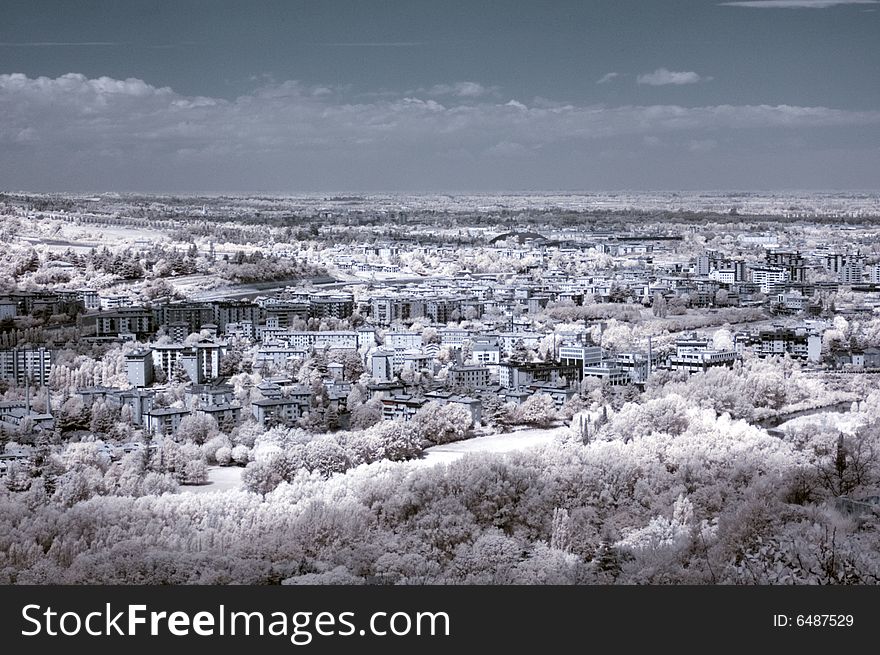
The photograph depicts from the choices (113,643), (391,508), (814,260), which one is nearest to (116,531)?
(113,643)

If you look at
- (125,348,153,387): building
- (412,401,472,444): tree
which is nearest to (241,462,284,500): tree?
(412,401,472,444): tree

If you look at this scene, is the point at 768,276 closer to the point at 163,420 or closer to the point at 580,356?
the point at 580,356

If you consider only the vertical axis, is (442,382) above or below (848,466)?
above

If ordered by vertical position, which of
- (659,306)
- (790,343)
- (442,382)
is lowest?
(442,382)

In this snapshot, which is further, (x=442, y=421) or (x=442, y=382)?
(x=442, y=382)

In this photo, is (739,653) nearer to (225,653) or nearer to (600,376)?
(225,653)

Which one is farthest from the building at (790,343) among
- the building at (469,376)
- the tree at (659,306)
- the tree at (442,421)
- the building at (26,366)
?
the building at (26,366)

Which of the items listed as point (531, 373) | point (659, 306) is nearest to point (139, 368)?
point (531, 373)

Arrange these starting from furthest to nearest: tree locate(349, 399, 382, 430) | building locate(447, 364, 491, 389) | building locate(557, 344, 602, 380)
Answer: building locate(557, 344, 602, 380) < building locate(447, 364, 491, 389) < tree locate(349, 399, 382, 430)

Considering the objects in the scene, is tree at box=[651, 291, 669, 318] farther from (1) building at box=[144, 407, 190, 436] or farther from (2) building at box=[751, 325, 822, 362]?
(1) building at box=[144, 407, 190, 436]

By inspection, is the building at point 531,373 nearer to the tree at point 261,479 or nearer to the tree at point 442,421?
the tree at point 442,421

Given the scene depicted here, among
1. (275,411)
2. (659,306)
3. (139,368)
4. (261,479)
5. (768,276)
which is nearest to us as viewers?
(261,479)
